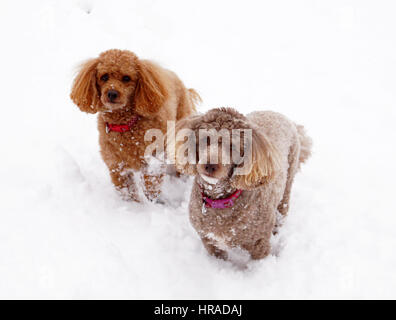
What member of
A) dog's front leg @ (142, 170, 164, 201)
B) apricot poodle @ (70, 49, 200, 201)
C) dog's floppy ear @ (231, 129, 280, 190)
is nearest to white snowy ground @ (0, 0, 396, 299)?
dog's front leg @ (142, 170, 164, 201)

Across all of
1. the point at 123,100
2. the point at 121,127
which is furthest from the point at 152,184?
the point at 123,100

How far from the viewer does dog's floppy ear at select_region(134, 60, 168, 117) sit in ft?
9.52

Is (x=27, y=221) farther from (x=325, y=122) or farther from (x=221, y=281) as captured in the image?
(x=325, y=122)

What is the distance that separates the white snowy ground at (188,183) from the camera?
7.46ft

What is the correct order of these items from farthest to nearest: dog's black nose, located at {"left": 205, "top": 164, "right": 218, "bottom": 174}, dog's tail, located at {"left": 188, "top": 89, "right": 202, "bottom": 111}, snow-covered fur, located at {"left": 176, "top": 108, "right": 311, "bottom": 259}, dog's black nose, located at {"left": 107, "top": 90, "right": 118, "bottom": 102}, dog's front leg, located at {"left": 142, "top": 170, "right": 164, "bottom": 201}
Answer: dog's tail, located at {"left": 188, "top": 89, "right": 202, "bottom": 111} < dog's front leg, located at {"left": 142, "top": 170, "right": 164, "bottom": 201} < dog's black nose, located at {"left": 107, "top": 90, "right": 118, "bottom": 102} < snow-covered fur, located at {"left": 176, "top": 108, "right": 311, "bottom": 259} < dog's black nose, located at {"left": 205, "top": 164, "right": 218, "bottom": 174}

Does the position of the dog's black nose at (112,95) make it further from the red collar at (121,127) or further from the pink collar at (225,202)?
the pink collar at (225,202)

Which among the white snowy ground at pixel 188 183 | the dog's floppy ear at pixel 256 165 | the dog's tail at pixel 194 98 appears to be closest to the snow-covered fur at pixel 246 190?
the dog's floppy ear at pixel 256 165

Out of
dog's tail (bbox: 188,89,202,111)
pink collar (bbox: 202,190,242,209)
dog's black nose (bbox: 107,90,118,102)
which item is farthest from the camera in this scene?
dog's tail (bbox: 188,89,202,111)

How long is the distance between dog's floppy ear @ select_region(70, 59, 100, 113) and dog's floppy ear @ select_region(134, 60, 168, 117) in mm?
406

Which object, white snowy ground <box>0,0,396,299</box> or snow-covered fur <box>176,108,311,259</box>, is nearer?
snow-covered fur <box>176,108,311,259</box>

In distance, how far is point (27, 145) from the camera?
331cm

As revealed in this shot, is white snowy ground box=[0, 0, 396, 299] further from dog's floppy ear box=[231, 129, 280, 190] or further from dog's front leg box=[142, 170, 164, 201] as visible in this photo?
dog's floppy ear box=[231, 129, 280, 190]

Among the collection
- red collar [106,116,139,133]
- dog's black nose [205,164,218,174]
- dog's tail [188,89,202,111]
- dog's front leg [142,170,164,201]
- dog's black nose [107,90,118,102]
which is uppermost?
dog's tail [188,89,202,111]

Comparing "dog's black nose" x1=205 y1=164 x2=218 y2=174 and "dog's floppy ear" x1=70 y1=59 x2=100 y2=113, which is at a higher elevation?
"dog's floppy ear" x1=70 y1=59 x2=100 y2=113
